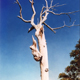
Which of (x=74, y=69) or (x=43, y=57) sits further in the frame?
(x=74, y=69)

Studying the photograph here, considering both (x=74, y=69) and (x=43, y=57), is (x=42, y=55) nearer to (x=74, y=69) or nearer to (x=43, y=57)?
(x=43, y=57)

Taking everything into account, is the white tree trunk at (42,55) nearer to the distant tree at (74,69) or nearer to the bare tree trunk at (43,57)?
the bare tree trunk at (43,57)

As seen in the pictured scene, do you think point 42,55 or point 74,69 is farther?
point 74,69

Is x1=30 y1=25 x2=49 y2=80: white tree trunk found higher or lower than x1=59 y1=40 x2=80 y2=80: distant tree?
lower

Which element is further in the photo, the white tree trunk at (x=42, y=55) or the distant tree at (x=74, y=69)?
the distant tree at (x=74, y=69)

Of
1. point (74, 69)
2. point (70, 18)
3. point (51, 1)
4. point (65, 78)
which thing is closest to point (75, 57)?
point (74, 69)

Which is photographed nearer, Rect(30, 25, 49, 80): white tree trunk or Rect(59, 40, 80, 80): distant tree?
Rect(30, 25, 49, 80): white tree trunk

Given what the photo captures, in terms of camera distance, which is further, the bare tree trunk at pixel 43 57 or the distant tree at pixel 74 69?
the distant tree at pixel 74 69

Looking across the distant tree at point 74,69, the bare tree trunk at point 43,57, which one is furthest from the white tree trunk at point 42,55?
the distant tree at point 74,69

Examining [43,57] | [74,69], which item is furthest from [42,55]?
[74,69]

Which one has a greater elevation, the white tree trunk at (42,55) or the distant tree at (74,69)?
the distant tree at (74,69)

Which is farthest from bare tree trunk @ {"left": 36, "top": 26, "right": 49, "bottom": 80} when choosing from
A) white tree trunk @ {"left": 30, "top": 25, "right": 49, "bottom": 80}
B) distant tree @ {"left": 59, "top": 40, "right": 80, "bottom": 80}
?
distant tree @ {"left": 59, "top": 40, "right": 80, "bottom": 80}

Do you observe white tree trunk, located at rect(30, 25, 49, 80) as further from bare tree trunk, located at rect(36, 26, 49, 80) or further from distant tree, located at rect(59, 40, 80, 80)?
distant tree, located at rect(59, 40, 80, 80)

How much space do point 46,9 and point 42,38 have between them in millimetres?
1765
